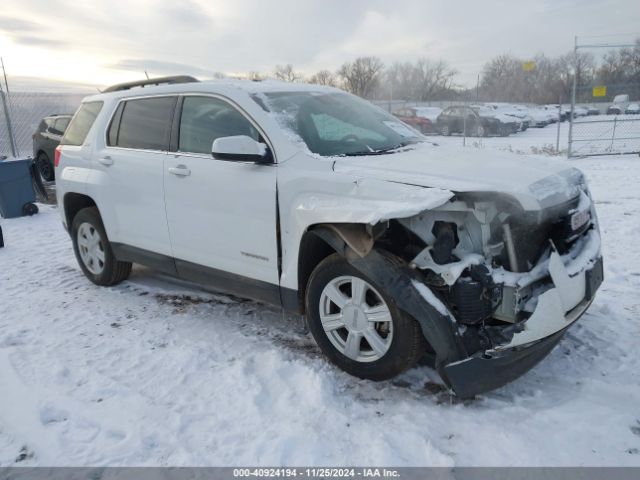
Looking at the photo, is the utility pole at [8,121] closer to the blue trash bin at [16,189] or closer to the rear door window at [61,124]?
the rear door window at [61,124]

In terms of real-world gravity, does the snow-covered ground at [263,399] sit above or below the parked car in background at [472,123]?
below

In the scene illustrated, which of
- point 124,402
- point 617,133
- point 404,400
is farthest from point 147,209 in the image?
point 617,133

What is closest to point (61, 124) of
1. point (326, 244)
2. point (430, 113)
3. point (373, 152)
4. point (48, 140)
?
point (48, 140)

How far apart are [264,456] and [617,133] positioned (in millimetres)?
17626

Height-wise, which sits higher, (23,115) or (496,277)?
(23,115)

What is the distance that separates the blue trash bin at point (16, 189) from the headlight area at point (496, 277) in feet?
24.9

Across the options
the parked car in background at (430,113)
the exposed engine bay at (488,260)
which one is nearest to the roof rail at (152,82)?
the exposed engine bay at (488,260)

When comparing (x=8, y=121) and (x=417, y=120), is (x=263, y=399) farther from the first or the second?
(x=417, y=120)

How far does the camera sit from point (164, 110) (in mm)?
4102

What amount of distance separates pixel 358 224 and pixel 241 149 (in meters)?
0.93

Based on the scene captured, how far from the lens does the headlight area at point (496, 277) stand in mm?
2557

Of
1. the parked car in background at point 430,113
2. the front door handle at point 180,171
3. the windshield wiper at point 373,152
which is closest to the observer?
the windshield wiper at point 373,152

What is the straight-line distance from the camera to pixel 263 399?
2.89m

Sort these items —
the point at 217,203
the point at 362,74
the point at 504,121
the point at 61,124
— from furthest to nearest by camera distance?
the point at 362,74, the point at 504,121, the point at 61,124, the point at 217,203
